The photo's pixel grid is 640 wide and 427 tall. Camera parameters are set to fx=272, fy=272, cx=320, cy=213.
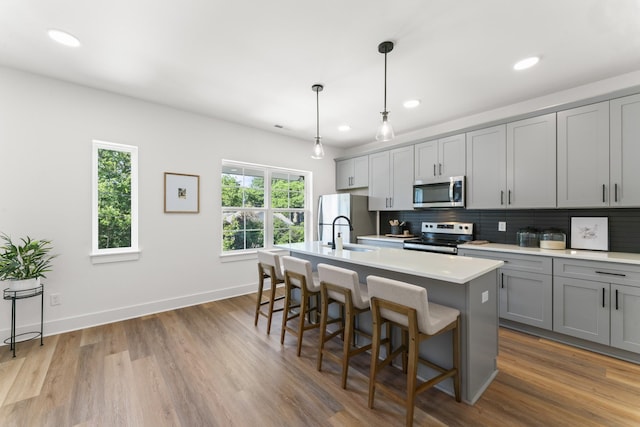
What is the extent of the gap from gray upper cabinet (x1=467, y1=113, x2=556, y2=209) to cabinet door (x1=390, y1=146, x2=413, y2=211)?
88cm

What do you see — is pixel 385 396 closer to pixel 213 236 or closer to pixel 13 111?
pixel 213 236

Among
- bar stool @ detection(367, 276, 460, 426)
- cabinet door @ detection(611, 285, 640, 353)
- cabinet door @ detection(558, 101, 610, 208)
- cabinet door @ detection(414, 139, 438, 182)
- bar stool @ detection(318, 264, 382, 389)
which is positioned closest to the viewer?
bar stool @ detection(367, 276, 460, 426)

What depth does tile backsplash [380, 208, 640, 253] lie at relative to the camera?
2725 mm

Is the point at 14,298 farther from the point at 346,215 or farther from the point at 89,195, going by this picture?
the point at 346,215

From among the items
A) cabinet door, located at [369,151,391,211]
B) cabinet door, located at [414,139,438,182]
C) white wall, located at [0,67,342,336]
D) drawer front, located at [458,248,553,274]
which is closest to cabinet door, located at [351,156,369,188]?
cabinet door, located at [369,151,391,211]

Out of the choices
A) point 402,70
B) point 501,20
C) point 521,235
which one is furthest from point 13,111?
point 521,235

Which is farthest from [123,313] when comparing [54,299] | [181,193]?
[181,193]

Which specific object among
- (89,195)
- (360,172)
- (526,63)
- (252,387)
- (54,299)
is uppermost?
(526,63)

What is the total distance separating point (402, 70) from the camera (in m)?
2.65

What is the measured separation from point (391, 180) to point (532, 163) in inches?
75.4

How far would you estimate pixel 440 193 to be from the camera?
3881mm

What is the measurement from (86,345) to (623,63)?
18.7ft

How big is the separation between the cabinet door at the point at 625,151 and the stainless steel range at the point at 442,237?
1.49m

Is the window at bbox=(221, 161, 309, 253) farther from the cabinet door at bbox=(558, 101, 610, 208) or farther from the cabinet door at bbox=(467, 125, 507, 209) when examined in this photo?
the cabinet door at bbox=(558, 101, 610, 208)
